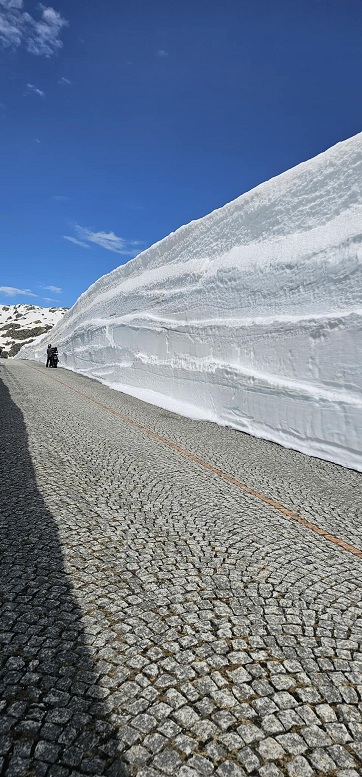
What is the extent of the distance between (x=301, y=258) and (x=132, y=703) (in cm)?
905

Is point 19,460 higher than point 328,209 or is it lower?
lower

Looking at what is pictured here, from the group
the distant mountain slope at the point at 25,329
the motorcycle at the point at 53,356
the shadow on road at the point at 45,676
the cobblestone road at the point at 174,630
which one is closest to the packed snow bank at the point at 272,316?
the cobblestone road at the point at 174,630

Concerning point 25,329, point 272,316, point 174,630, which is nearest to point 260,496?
point 174,630

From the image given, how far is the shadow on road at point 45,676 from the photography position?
183cm

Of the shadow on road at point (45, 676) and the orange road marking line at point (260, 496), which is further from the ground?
the shadow on road at point (45, 676)

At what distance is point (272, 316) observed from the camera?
10.1 meters

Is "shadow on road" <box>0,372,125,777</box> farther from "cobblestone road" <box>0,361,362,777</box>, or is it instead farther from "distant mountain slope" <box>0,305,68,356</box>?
"distant mountain slope" <box>0,305,68,356</box>

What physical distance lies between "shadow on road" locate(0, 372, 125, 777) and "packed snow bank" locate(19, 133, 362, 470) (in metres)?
5.52

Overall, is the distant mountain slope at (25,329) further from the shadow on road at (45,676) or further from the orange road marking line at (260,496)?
the shadow on road at (45,676)

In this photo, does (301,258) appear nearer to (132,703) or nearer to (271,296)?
(271,296)

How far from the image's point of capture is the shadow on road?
72.1 inches

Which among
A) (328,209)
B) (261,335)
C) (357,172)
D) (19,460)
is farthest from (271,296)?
(19,460)

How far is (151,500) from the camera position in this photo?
498 centimetres

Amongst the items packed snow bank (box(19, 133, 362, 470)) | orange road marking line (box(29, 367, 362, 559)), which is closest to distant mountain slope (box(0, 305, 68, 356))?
packed snow bank (box(19, 133, 362, 470))
